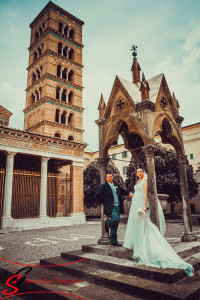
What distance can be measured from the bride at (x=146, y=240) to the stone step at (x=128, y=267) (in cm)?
17

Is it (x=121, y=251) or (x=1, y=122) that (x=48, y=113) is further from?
(x=121, y=251)

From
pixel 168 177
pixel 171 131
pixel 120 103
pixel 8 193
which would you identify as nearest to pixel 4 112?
pixel 8 193

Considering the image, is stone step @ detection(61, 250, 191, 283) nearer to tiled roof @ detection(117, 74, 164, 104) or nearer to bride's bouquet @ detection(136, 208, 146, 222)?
bride's bouquet @ detection(136, 208, 146, 222)

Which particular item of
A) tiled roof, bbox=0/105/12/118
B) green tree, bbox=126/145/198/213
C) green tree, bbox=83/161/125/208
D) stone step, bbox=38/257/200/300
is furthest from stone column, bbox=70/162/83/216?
stone step, bbox=38/257/200/300

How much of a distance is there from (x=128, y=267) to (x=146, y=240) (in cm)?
66

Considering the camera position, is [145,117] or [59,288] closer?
[59,288]

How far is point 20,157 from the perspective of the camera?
2050cm

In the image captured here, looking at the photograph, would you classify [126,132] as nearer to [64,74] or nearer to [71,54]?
[64,74]

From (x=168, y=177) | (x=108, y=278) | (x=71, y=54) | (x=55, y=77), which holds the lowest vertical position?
(x=108, y=278)

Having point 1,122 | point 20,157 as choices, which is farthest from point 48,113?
point 20,157

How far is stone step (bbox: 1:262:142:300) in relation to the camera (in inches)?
131

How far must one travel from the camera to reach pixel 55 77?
26906 mm

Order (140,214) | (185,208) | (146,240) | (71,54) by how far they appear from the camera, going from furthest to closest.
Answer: (71,54) < (185,208) < (140,214) < (146,240)

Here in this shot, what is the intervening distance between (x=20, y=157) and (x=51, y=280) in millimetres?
17786
